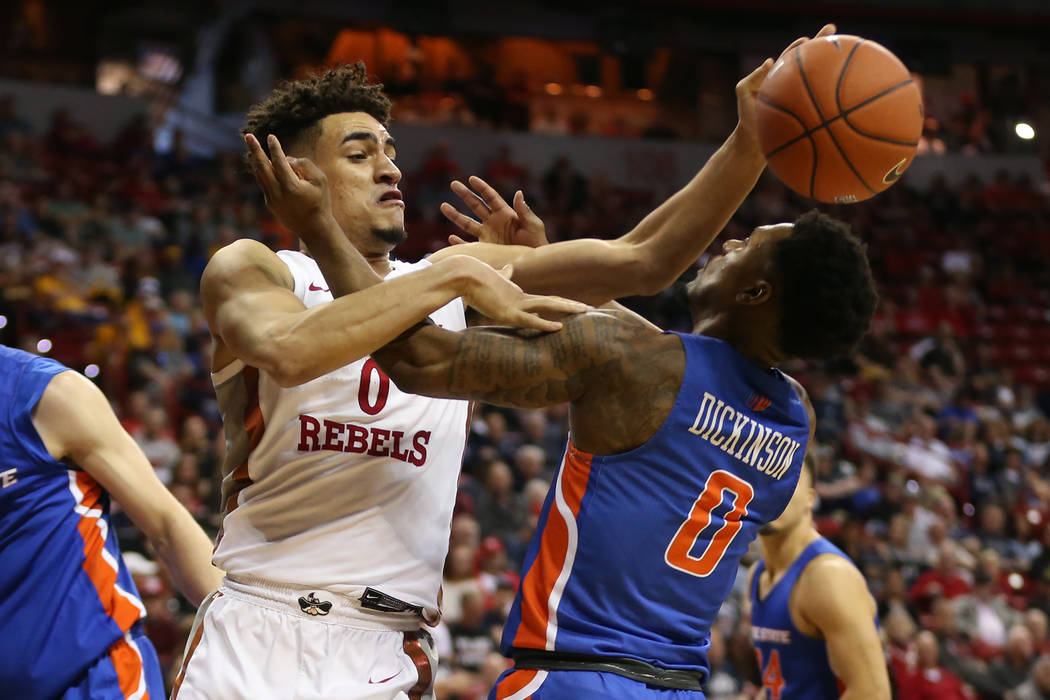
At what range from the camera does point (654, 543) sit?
269 centimetres

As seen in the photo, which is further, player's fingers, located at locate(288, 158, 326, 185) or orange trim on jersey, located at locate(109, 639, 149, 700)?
orange trim on jersey, located at locate(109, 639, 149, 700)

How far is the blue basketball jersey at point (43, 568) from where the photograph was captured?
3154mm

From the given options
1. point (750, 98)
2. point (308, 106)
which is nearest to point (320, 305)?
point (308, 106)

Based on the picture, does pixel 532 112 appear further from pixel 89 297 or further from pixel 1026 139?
pixel 89 297

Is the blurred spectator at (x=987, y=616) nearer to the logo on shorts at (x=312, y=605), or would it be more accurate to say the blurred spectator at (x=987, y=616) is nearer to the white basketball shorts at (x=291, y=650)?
the white basketball shorts at (x=291, y=650)

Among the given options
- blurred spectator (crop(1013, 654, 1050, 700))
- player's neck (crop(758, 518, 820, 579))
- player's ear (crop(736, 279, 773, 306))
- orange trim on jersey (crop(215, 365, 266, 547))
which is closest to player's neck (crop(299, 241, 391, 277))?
orange trim on jersey (crop(215, 365, 266, 547))

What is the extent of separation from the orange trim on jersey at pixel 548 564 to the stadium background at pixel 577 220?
5.22 feet

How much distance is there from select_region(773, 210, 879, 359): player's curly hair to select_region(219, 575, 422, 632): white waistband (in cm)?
125

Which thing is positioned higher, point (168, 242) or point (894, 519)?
point (168, 242)

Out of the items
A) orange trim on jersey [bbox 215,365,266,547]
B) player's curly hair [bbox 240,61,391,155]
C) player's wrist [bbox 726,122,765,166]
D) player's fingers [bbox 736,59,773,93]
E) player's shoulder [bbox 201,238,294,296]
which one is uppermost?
player's fingers [bbox 736,59,773,93]

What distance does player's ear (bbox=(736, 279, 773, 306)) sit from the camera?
9.11ft

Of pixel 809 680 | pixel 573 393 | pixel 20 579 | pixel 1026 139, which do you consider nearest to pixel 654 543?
pixel 573 393

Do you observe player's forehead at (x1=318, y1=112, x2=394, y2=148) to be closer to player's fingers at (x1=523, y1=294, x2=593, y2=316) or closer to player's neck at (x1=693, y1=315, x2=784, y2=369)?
player's fingers at (x1=523, y1=294, x2=593, y2=316)

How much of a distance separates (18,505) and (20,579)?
0.20 meters
